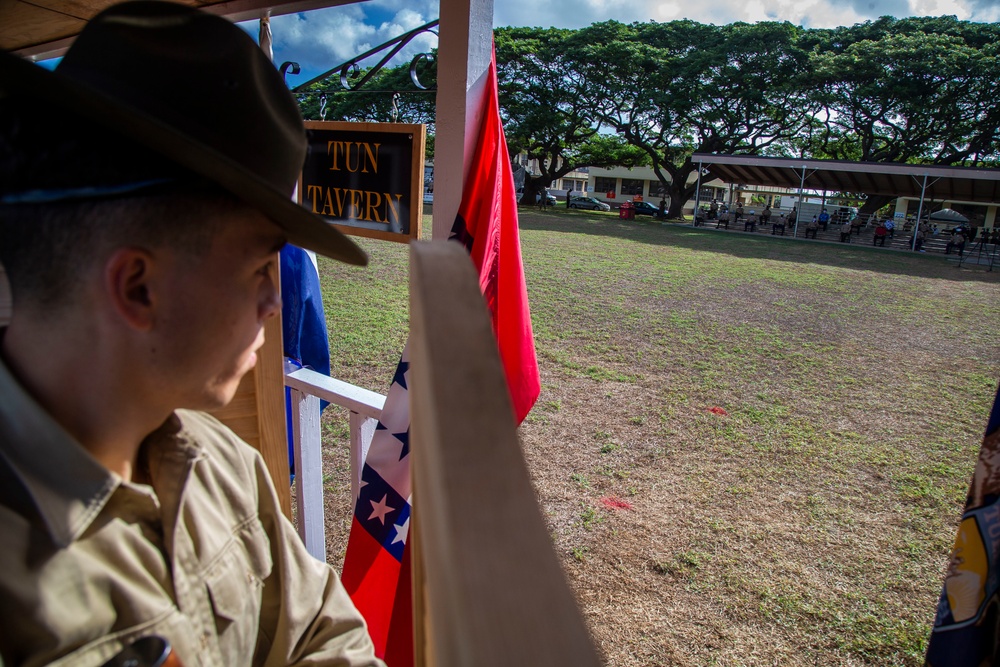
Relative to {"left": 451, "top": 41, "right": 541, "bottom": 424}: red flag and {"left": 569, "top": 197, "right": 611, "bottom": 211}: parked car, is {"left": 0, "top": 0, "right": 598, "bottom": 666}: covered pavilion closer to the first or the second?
{"left": 451, "top": 41, "right": 541, "bottom": 424}: red flag

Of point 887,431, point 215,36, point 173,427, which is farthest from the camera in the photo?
point 887,431

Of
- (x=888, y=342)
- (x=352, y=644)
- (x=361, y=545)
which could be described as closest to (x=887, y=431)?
(x=888, y=342)

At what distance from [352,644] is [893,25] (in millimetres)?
39262

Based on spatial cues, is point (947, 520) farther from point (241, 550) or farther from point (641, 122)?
point (641, 122)

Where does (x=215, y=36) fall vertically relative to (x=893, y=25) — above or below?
below

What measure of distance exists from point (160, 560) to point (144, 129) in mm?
612

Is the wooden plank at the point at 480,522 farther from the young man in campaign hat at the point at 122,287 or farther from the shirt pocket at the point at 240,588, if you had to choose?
the shirt pocket at the point at 240,588

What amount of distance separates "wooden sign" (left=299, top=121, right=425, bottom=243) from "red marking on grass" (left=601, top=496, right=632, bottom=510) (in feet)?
8.38

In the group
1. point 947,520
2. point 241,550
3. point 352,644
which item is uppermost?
point 241,550

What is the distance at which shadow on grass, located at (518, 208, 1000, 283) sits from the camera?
17.8 meters

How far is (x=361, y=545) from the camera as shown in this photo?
2.23 m

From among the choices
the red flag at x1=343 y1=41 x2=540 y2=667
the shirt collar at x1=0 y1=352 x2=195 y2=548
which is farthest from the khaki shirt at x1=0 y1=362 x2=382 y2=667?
the red flag at x1=343 y1=41 x2=540 y2=667

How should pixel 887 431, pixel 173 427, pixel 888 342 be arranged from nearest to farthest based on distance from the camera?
pixel 173 427 < pixel 887 431 < pixel 888 342

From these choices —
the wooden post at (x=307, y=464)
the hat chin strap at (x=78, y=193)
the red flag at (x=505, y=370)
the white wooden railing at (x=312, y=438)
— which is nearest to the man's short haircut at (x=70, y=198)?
the hat chin strap at (x=78, y=193)
